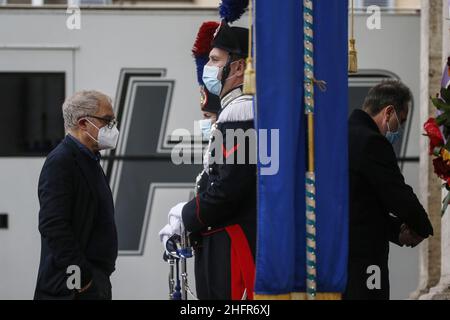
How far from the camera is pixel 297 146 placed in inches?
185

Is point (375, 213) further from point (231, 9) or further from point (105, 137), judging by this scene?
point (105, 137)

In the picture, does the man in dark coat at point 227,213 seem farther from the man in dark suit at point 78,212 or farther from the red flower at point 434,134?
the red flower at point 434,134

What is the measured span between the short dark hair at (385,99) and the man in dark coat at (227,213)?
2.76 ft

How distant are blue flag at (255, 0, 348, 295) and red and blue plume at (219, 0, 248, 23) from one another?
1016 mm

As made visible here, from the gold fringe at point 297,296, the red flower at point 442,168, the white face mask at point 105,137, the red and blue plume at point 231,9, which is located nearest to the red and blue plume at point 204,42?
the red and blue plume at point 231,9

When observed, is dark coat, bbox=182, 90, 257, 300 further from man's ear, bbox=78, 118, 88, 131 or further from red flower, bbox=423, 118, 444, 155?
red flower, bbox=423, 118, 444, 155

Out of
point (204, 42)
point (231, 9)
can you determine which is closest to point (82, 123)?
point (231, 9)

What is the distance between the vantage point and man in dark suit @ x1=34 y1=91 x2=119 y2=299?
5.66m

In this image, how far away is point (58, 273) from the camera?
18.7 feet

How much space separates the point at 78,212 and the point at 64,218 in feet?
0.37

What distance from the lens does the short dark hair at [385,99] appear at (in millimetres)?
6203
